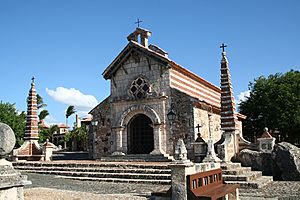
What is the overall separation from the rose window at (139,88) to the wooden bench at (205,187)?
12.0m

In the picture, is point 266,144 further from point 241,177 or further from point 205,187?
point 205,187

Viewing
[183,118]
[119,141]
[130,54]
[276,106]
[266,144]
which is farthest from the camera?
[276,106]

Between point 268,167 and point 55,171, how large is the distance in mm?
10582

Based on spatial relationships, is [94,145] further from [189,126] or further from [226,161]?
[226,161]

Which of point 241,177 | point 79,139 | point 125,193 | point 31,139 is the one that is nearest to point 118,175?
point 125,193

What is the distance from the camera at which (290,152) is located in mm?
13336

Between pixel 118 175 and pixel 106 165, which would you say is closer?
pixel 118 175

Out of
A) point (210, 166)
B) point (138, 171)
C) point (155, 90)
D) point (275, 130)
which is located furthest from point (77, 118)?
point (210, 166)

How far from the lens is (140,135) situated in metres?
20.0

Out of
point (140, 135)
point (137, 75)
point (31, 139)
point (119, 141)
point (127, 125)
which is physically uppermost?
point (137, 75)

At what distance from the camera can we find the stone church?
719 inches

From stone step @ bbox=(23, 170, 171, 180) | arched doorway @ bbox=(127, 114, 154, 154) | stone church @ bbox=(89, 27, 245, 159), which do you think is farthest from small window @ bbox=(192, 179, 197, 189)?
arched doorway @ bbox=(127, 114, 154, 154)

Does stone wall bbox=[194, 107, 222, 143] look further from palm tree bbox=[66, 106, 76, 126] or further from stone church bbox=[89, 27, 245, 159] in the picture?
palm tree bbox=[66, 106, 76, 126]

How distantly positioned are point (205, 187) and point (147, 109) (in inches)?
485
